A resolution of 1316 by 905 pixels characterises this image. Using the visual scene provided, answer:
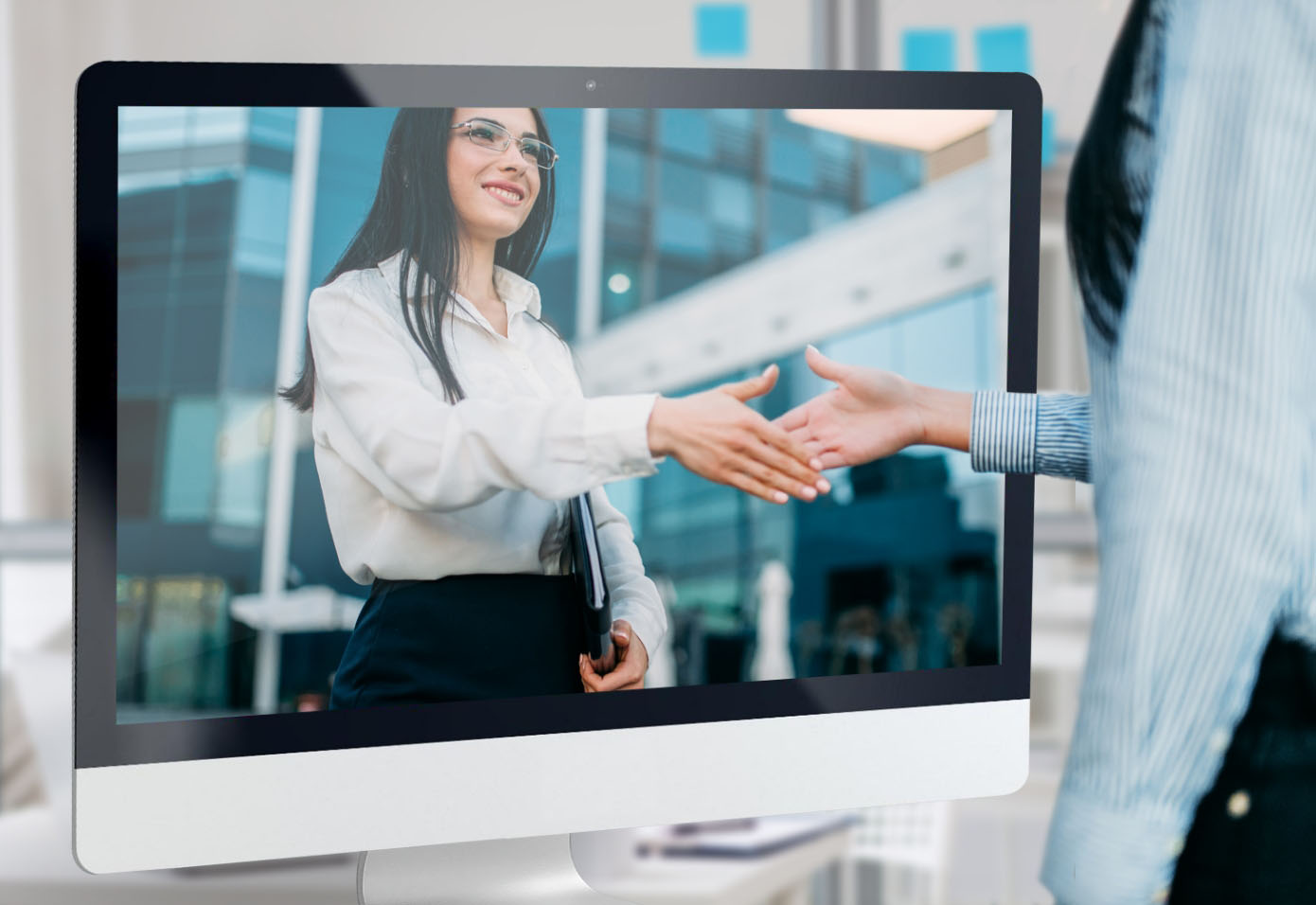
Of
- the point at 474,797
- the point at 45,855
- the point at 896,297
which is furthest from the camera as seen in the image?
the point at 45,855

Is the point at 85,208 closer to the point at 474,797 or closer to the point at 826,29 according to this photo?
the point at 474,797

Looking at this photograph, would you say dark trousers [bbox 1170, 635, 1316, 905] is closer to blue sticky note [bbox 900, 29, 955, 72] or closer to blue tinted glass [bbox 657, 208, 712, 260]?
blue tinted glass [bbox 657, 208, 712, 260]

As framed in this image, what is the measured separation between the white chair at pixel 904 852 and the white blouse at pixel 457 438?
985mm

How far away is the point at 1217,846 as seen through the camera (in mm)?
693

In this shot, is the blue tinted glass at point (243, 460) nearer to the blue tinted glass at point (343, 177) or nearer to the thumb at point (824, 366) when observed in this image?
the blue tinted glass at point (343, 177)

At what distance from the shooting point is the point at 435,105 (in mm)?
786

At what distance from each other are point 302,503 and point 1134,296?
569 mm

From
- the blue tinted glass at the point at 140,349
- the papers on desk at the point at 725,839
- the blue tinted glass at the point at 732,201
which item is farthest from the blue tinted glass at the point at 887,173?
A: the papers on desk at the point at 725,839

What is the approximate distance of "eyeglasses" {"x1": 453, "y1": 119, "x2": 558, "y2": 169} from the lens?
797mm

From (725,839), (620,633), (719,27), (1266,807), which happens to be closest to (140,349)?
(620,633)

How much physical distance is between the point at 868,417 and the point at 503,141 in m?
0.36

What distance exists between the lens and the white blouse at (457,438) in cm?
77

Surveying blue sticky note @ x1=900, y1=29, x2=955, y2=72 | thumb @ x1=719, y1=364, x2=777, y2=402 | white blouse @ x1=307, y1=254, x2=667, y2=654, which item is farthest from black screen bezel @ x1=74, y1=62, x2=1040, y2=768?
blue sticky note @ x1=900, y1=29, x2=955, y2=72

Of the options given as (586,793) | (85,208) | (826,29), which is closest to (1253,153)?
(586,793)
